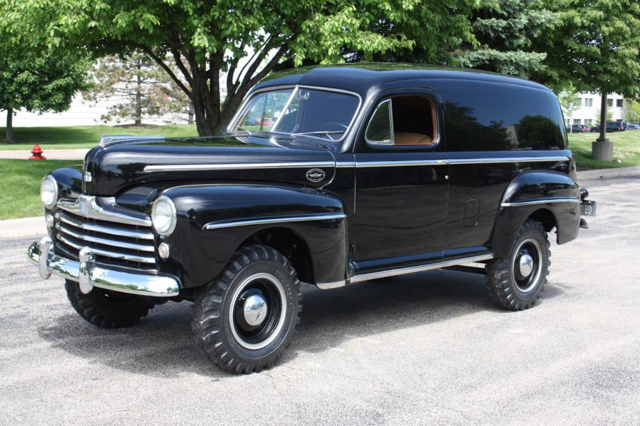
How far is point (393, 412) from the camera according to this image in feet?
14.2

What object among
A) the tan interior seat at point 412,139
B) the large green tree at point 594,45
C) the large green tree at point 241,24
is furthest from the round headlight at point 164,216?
the large green tree at point 594,45

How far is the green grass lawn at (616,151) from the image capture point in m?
28.8

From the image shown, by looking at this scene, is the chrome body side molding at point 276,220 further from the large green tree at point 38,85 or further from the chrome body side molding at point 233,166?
the large green tree at point 38,85

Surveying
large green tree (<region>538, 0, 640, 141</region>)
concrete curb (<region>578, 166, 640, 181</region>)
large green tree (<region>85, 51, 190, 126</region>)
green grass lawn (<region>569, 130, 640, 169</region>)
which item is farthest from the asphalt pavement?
large green tree (<region>85, 51, 190, 126</region>)

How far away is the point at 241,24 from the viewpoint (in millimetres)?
14742

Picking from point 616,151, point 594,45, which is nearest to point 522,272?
point 594,45

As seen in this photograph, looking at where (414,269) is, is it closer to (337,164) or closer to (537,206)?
(337,164)

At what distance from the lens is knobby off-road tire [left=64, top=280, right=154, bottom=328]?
5.77 metres

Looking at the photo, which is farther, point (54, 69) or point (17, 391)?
point (54, 69)

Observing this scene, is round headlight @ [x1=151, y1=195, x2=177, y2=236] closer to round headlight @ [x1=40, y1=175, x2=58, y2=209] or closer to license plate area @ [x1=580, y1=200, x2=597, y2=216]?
round headlight @ [x1=40, y1=175, x2=58, y2=209]

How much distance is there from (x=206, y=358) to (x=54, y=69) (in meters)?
46.2

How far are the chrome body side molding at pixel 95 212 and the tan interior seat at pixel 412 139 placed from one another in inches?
95.0

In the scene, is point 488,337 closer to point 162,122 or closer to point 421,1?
point 421,1

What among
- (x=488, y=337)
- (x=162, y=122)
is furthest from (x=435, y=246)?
(x=162, y=122)
